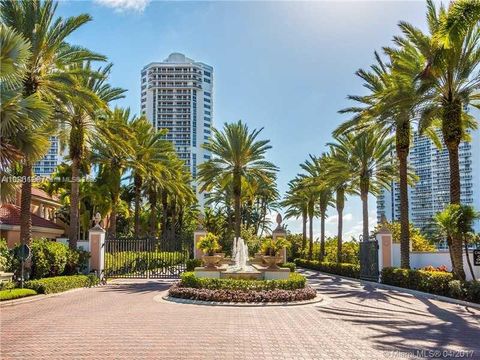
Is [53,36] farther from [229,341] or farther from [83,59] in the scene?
[229,341]

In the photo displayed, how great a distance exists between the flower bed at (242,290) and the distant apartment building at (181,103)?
315 ft

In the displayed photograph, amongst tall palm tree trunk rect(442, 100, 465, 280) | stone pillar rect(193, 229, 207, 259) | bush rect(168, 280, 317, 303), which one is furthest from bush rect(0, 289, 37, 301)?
tall palm tree trunk rect(442, 100, 465, 280)

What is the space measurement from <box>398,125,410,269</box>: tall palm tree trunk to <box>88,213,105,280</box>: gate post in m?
15.9

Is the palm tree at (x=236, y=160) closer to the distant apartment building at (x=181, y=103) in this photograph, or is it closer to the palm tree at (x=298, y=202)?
the palm tree at (x=298, y=202)

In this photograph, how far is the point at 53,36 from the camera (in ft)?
69.9

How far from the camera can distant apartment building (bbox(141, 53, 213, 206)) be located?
116875mm

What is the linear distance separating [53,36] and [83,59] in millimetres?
1735

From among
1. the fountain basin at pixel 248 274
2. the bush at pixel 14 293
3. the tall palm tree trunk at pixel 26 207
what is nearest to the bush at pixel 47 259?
the tall palm tree trunk at pixel 26 207

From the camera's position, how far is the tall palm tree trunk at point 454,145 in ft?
64.0

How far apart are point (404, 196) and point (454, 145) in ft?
17.6

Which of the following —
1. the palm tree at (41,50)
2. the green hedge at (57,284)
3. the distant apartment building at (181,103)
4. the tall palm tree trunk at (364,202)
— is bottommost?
the green hedge at (57,284)

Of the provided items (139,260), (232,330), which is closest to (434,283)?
(232,330)

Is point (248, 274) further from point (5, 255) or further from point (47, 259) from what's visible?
point (5, 255)

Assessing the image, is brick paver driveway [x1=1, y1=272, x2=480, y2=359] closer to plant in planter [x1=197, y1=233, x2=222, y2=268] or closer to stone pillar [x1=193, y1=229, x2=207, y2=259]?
plant in planter [x1=197, y1=233, x2=222, y2=268]
